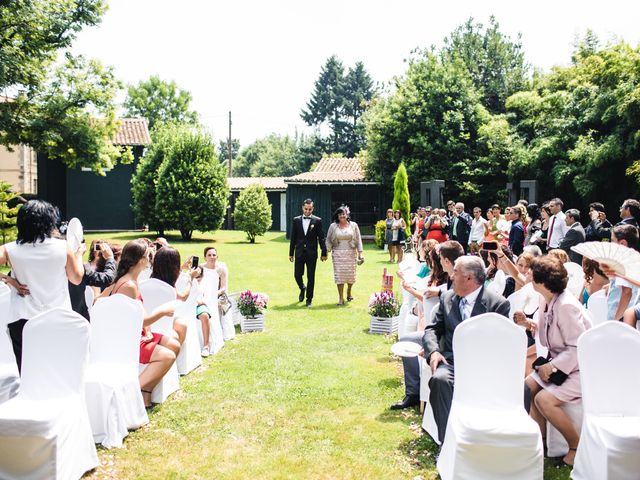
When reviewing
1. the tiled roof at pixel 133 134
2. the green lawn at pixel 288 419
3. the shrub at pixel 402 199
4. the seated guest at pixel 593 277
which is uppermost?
the tiled roof at pixel 133 134

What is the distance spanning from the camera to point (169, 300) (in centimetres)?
A: 627

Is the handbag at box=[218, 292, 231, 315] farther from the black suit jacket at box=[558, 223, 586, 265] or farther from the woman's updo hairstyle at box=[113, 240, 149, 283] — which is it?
the black suit jacket at box=[558, 223, 586, 265]

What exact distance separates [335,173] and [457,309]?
28099 mm

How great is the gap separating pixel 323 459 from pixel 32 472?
2039 millimetres

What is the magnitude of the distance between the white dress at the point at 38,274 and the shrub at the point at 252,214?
23.4 m

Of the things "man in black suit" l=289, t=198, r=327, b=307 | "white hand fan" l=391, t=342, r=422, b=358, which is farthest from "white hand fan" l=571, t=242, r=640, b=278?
"man in black suit" l=289, t=198, r=327, b=307

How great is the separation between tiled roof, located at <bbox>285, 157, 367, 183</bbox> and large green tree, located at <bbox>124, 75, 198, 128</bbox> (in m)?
27.8

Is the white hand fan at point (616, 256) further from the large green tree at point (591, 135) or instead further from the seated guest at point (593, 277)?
the large green tree at point (591, 135)

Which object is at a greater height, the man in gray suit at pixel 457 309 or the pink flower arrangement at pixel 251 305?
the man in gray suit at pixel 457 309

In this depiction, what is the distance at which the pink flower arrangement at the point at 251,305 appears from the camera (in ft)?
30.7

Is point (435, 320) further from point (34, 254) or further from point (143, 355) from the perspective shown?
point (34, 254)

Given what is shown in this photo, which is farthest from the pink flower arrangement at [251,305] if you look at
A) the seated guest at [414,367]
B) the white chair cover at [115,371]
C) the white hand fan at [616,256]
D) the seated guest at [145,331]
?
the white hand fan at [616,256]

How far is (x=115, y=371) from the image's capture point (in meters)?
5.24

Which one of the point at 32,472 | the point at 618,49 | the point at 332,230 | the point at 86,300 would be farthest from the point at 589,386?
the point at 618,49
